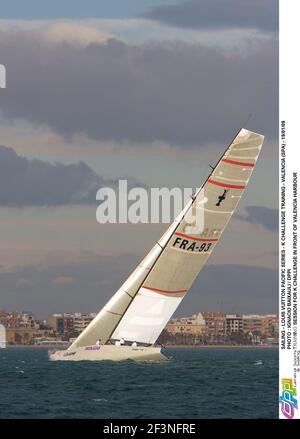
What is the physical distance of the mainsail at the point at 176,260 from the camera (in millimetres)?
46562

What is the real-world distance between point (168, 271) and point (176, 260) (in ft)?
2.25

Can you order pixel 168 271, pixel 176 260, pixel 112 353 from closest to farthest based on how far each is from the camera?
pixel 176 260 → pixel 168 271 → pixel 112 353

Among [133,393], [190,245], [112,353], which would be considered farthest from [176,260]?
[133,393]

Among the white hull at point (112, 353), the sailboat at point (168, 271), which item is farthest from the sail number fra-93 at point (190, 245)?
the white hull at point (112, 353)

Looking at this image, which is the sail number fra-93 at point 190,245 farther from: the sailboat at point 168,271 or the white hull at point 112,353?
the white hull at point 112,353

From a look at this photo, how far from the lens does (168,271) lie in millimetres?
47688

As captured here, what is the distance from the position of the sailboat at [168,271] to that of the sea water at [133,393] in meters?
0.98

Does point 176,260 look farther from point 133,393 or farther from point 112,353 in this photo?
point 133,393

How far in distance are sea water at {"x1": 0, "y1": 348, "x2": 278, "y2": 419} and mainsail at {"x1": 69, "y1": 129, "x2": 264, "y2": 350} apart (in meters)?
1.96

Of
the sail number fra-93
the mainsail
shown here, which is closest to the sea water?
the mainsail
